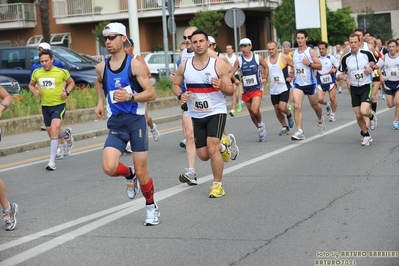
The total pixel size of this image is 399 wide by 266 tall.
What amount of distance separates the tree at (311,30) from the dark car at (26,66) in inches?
876

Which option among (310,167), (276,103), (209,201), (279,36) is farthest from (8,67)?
(279,36)

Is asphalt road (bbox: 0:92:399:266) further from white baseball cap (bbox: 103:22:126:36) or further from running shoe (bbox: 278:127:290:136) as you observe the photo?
running shoe (bbox: 278:127:290:136)

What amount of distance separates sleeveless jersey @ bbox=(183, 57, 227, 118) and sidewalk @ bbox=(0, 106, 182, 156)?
278 inches

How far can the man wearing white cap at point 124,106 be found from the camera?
7.81 meters

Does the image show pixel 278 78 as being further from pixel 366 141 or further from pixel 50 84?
pixel 50 84

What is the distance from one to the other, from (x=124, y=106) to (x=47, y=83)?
535 centimetres

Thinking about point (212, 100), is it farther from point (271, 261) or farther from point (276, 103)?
point (276, 103)

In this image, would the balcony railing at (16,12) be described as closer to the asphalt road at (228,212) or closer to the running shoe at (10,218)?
the asphalt road at (228,212)

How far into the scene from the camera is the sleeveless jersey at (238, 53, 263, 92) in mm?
15172

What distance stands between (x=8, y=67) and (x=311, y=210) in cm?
1943

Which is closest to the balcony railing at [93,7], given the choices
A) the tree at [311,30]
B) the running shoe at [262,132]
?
the tree at [311,30]

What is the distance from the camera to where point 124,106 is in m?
8.02

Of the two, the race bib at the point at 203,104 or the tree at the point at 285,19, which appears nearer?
the race bib at the point at 203,104

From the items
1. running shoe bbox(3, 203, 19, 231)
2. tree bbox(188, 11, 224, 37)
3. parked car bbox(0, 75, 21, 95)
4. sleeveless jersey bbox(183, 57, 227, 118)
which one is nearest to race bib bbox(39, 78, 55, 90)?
sleeveless jersey bbox(183, 57, 227, 118)
